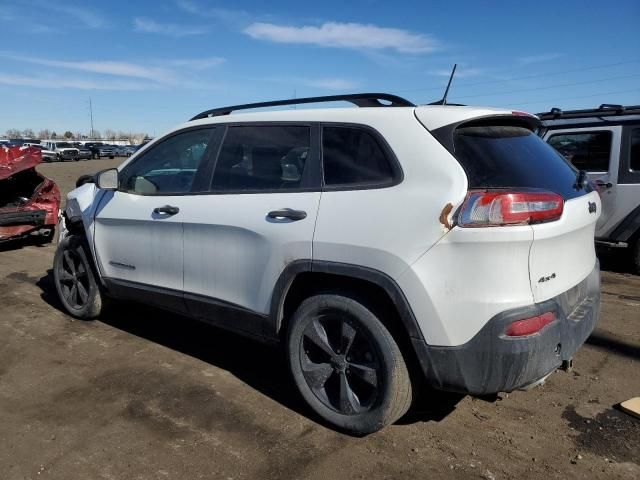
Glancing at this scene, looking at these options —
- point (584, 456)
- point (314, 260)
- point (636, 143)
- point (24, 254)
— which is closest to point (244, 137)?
point (314, 260)

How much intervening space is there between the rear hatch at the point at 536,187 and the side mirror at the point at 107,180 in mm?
2684

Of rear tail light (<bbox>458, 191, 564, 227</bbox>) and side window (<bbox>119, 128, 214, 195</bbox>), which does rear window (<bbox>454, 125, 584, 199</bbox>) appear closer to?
rear tail light (<bbox>458, 191, 564, 227</bbox>)

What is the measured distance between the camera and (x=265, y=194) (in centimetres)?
334

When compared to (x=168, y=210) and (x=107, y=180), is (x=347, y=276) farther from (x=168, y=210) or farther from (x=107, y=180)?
(x=107, y=180)

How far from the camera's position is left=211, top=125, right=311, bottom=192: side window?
3.30 metres

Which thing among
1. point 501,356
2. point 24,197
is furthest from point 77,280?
point 24,197

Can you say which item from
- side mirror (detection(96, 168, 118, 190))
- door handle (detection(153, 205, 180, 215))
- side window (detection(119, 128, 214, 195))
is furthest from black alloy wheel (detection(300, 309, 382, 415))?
side mirror (detection(96, 168, 118, 190))

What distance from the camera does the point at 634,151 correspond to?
6.71m

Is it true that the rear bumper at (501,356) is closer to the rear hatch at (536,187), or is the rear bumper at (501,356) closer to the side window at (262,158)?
the rear hatch at (536,187)

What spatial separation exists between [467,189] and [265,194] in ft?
4.16

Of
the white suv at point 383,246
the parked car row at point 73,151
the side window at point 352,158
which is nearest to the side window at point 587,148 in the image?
the white suv at point 383,246

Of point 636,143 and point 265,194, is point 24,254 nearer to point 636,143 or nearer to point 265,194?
point 265,194

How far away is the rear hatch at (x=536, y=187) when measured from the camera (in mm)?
2605

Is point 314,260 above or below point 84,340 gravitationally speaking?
above
